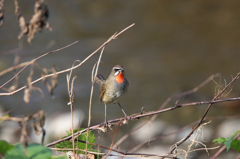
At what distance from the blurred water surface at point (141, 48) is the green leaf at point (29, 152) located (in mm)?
6534

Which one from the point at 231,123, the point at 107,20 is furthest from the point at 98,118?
the point at 107,20

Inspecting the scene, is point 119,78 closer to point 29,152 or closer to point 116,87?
point 116,87

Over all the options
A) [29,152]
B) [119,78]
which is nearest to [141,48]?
[119,78]

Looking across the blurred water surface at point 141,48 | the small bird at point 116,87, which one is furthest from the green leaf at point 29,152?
the blurred water surface at point 141,48

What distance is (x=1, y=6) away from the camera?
2363 millimetres

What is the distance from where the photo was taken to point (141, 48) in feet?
40.0

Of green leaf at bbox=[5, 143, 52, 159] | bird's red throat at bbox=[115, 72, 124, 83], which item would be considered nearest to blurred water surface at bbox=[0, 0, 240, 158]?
bird's red throat at bbox=[115, 72, 124, 83]

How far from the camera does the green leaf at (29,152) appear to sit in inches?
76.9

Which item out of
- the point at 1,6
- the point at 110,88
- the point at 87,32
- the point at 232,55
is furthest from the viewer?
the point at 87,32

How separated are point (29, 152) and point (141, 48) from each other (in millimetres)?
10348

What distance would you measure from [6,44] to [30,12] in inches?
88.3

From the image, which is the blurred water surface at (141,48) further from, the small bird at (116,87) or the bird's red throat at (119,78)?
the bird's red throat at (119,78)

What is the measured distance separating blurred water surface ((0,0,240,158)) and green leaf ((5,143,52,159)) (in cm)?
653

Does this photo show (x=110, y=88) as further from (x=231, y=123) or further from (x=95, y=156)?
(x=231, y=123)
